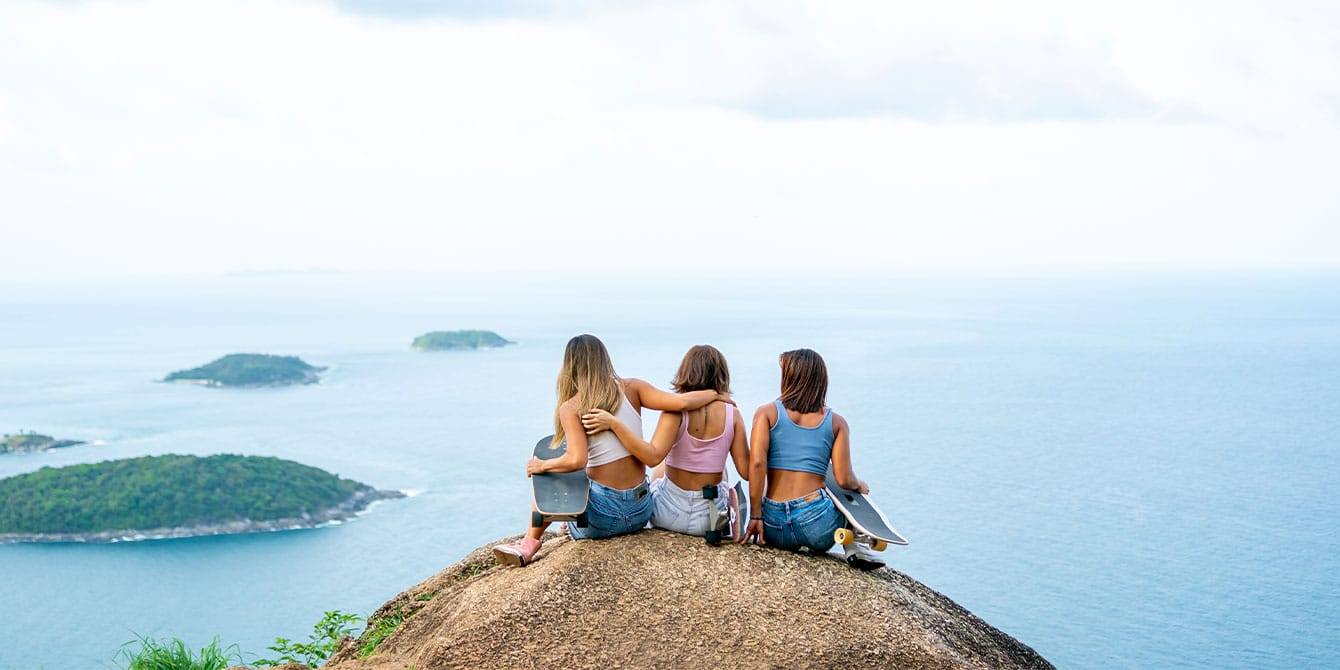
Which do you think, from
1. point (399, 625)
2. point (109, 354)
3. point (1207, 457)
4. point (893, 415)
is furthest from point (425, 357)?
point (399, 625)

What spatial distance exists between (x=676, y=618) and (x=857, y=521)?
4.89 ft

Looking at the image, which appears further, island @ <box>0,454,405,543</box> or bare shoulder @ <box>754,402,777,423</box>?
island @ <box>0,454,405,543</box>

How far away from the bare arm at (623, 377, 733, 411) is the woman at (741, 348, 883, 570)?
0.37 meters

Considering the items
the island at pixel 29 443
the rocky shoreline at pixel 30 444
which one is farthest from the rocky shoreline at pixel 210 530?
the island at pixel 29 443

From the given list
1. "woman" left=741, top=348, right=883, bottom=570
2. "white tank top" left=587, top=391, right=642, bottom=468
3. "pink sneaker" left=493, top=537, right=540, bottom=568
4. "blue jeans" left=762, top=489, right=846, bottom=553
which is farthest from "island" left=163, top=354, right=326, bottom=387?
"woman" left=741, top=348, right=883, bottom=570

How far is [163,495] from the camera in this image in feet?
243

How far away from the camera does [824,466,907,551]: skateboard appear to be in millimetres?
7160

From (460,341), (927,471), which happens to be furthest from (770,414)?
(460,341)

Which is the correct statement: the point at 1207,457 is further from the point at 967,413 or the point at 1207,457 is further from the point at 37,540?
the point at 37,540

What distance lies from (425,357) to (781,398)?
477 feet

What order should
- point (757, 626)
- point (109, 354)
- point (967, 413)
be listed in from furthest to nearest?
point (109, 354), point (967, 413), point (757, 626)

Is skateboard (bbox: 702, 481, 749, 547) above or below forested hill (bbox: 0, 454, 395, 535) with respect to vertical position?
above

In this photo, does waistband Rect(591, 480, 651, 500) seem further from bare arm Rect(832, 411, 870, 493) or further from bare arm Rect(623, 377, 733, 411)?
bare arm Rect(832, 411, 870, 493)

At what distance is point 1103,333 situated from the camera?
164m
